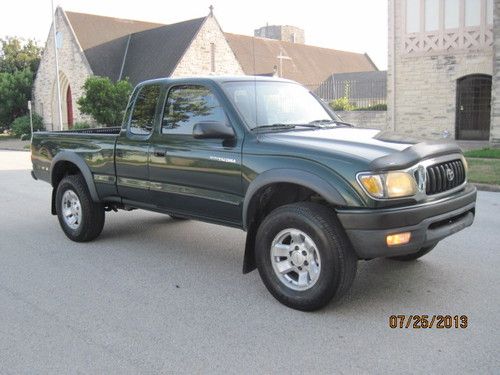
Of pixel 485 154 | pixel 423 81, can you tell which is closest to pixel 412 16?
pixel 423 81

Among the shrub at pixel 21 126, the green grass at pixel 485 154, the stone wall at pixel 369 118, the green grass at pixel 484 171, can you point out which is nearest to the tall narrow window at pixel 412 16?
the stone wall at pixel 369 118

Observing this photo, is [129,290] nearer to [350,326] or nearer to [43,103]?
[350,326]

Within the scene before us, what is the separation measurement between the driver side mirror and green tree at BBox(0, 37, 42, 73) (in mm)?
47693

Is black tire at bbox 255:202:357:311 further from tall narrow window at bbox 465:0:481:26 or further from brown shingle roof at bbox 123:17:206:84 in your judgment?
brown shingle roof at bbox 123:17:206:84

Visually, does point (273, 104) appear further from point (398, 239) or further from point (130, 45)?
point (130, 45)

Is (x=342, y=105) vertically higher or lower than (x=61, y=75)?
lower

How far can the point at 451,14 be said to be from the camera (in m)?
20.7

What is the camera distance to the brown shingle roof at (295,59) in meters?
50.7

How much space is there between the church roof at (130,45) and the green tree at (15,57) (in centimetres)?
762

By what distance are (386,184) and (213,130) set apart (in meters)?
1.58

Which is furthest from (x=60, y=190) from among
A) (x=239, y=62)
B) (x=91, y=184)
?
(x=239, y=62)

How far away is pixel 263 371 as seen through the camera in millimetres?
3607

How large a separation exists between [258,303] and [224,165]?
4.18ft

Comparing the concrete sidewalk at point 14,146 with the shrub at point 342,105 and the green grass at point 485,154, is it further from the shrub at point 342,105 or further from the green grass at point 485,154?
the green grass at point 485,154
